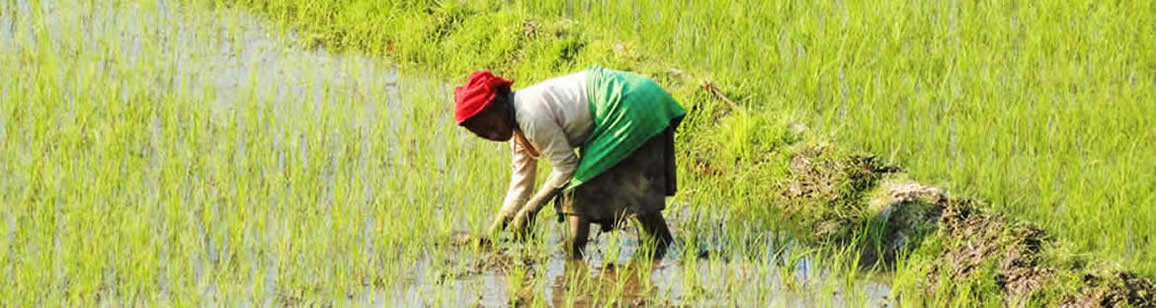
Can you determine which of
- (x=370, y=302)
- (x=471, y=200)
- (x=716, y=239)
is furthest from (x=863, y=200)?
(x=370, y=302)

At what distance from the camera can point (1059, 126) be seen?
5020 millimetres

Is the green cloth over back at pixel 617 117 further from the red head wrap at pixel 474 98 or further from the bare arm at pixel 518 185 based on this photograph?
the red head wrap at pixel 474 98

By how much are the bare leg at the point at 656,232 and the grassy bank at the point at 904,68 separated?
512 mm

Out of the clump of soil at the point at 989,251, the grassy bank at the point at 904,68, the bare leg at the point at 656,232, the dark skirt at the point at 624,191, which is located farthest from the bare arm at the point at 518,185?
the clump of soil at the point at 989,251

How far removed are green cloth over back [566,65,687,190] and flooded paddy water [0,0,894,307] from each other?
304mm

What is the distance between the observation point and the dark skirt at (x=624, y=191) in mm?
4359

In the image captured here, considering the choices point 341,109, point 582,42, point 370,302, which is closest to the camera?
point 370,302

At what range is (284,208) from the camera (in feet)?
15.7

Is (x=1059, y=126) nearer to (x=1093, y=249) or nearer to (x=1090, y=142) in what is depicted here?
(x=1090, y=142)

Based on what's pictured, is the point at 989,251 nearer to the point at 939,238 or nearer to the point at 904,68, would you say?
the point at 939,238

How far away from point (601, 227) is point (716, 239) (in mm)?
350

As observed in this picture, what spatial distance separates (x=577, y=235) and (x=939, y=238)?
97cm

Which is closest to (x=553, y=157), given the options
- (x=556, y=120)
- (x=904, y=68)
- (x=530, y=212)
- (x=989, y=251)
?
(x=556, y=120)

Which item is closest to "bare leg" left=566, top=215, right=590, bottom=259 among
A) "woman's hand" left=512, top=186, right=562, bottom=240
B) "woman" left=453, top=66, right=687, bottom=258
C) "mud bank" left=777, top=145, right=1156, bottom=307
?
"woman" left=453, top=66, right=687, bottom=258
